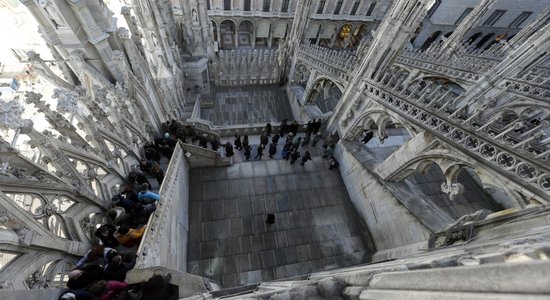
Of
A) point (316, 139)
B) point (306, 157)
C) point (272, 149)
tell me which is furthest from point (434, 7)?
point (272, 149)

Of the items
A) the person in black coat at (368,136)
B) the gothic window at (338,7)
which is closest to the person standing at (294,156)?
the person in black coat at (368,136)

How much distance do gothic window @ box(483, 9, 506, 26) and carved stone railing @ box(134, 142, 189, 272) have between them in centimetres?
4082

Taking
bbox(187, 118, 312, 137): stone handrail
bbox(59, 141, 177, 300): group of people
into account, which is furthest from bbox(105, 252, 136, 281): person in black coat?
bbox(187, 118, 312, 137): stone handrail

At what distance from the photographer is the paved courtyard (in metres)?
19.0

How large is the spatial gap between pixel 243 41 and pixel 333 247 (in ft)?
102

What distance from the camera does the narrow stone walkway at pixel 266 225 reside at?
9.50 meters

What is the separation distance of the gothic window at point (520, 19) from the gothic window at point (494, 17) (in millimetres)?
2657

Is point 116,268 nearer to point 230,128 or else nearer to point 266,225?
point 266,225

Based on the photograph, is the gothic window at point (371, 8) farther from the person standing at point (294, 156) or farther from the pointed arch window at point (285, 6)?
the person standing at point (294, 156)

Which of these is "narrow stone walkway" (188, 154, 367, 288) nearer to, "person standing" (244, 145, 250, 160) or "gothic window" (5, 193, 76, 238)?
"person standing" (244, 145, 250, 160)

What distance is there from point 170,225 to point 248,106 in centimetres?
1357

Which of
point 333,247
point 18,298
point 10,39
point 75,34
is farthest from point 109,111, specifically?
point 10,39

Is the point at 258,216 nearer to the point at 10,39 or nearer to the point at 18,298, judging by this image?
the point at 18,298

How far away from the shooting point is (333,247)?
10172 millimetres
